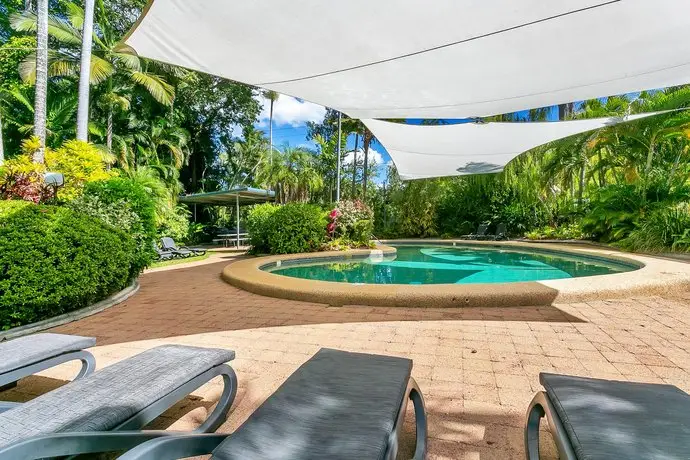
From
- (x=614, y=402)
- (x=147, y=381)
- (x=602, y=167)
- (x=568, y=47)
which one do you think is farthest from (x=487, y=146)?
(x=602, y=167)

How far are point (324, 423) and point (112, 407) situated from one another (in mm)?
909

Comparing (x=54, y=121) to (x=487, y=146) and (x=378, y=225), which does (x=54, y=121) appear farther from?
(x=487, y=146)

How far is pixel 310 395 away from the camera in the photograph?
58.1 inches

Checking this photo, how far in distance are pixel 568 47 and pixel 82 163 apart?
9183 millimetres

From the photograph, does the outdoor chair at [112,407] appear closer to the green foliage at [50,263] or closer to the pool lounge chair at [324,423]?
the pool lounge chair at [324,423]

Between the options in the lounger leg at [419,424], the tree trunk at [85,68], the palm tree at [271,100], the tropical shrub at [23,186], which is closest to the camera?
the lounger leg at [419,424]

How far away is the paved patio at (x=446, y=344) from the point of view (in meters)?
2.06

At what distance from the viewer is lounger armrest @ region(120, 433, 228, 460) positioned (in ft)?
3.70

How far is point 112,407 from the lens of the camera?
1.47 metres

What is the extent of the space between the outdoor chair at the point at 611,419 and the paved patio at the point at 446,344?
438 millimetres

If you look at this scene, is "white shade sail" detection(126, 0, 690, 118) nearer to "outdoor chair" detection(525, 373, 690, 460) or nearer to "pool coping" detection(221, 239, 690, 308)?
"pool coping" detection(221, 239, 690, 308)

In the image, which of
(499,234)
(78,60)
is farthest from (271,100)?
(499,234)

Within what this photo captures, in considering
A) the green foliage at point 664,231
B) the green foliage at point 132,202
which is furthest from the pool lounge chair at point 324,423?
the green foliage at point 664,231

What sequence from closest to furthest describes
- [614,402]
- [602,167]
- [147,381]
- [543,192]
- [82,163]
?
[614,402]
[147,381]
[82,163]
[602,167]
[543,192]
